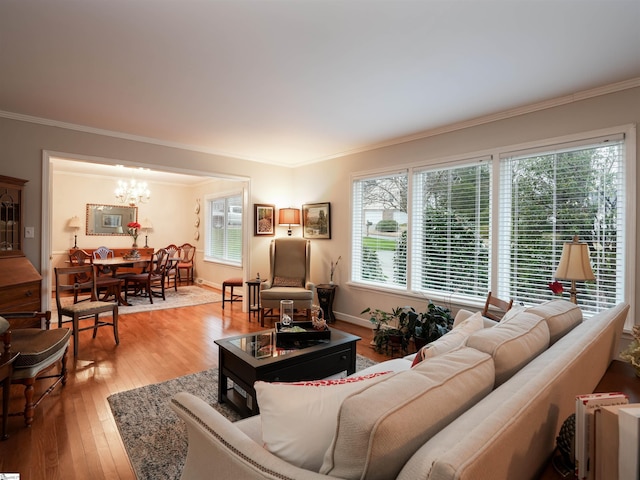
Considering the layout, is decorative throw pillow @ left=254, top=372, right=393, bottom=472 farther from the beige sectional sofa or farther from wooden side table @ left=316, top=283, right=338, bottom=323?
wooden side table @ left=316, top=283, right=338, bottom=323

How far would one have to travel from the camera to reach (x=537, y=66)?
2.50 m

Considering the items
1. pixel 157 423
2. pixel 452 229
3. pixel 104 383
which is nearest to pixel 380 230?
pixel 452 229

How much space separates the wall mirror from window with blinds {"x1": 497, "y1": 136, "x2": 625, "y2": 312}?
25.9ft

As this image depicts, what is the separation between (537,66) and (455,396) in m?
2.65

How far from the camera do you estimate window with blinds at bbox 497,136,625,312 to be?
9.25ft

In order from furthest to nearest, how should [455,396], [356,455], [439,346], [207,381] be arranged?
[207,381] < [439,346] < [455,396] < [356,455]

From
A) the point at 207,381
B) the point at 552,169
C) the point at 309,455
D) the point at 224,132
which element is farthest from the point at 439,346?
the point at 224,132

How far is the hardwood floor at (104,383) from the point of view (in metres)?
1.94

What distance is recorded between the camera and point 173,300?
643 centimetres

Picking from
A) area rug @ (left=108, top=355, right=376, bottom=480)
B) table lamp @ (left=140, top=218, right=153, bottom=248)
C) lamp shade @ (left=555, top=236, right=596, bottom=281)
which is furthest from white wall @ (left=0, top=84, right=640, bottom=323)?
table lamp @ (left=140, top=218, right=153, bottom=248)

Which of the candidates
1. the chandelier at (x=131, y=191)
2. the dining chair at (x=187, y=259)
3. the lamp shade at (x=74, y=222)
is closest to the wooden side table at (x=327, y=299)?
the dining chair at (x=187, y=259)

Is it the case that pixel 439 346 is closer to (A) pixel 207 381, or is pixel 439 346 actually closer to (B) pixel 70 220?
(A) pixel 207 381

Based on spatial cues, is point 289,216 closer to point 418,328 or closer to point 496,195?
point 418,328

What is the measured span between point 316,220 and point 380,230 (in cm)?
125
